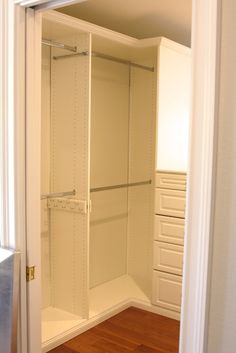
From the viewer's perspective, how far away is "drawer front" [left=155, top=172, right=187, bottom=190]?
2979mm

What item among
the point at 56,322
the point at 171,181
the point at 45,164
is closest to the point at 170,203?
the point at 171,181

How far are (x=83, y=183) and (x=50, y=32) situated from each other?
1.12m

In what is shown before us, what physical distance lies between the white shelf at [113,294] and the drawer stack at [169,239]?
28cm

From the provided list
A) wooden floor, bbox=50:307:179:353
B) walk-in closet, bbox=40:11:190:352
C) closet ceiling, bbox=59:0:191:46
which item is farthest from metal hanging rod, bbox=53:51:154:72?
wooden floor, bbox=50:307:179:353

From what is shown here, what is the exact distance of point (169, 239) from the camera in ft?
10.1

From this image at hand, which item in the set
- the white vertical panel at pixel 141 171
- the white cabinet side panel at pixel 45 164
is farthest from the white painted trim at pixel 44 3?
the white vertical panel at pixel 141 171

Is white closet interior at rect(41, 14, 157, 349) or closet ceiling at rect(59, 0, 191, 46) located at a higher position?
closet ceiling at rect(59, 0, 191, 46)

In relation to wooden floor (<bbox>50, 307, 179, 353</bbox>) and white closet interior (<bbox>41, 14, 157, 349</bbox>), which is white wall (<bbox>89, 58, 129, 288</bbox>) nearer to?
white closet interior (<bbox>41, 14, 157, 349</bbox>)

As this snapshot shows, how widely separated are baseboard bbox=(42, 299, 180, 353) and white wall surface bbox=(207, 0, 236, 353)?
1.90 metres

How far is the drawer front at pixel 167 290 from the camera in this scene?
3.07m

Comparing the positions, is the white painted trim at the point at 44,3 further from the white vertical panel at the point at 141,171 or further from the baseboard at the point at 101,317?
the white vertical panel at the point at 141,171

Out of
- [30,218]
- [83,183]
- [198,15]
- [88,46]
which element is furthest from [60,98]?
[198,15]

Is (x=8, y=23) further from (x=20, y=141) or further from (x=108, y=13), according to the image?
(x=108, y=13)

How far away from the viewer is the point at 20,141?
60.2 inches
